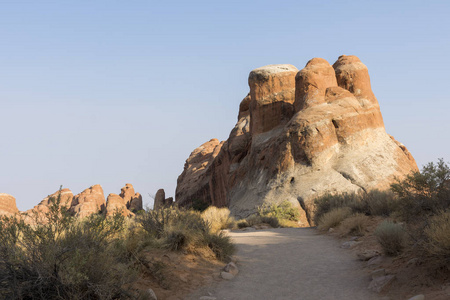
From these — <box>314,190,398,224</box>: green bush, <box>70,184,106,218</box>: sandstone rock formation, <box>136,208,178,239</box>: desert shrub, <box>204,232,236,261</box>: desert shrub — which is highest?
<box>70,184,106,218</box>: sandstone rock formation

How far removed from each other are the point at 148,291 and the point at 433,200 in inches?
270

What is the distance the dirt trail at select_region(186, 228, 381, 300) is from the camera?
23.7 feet

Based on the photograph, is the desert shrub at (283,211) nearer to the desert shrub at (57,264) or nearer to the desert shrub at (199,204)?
the desert shrub at (57,264)

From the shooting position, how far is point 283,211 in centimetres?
2511

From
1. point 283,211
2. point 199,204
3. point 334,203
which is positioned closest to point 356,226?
point 334,203

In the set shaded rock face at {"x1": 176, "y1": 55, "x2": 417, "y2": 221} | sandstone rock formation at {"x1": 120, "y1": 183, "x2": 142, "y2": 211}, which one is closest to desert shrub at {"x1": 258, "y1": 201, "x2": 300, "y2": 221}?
shaded rock face at {"x1": 176, "y1": 55, "x2": 417, "y2": 221}

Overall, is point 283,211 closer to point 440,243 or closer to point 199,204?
point 440,243

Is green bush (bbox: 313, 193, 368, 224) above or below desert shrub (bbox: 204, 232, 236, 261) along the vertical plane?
below

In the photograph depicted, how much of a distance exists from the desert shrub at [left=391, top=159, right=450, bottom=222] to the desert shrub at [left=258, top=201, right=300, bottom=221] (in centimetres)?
1470

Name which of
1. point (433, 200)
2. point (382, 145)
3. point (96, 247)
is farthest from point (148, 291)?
point (382, 145)

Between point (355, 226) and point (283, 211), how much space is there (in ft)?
40.7

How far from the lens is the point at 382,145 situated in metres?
30.3

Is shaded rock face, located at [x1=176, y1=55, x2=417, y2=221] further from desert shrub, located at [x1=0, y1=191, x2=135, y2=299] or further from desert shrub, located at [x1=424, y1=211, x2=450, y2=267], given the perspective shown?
desert shrub, located at [x1=0, y1=191, x2=135, y2=299]

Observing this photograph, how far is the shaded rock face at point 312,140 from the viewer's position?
27.9 meters
